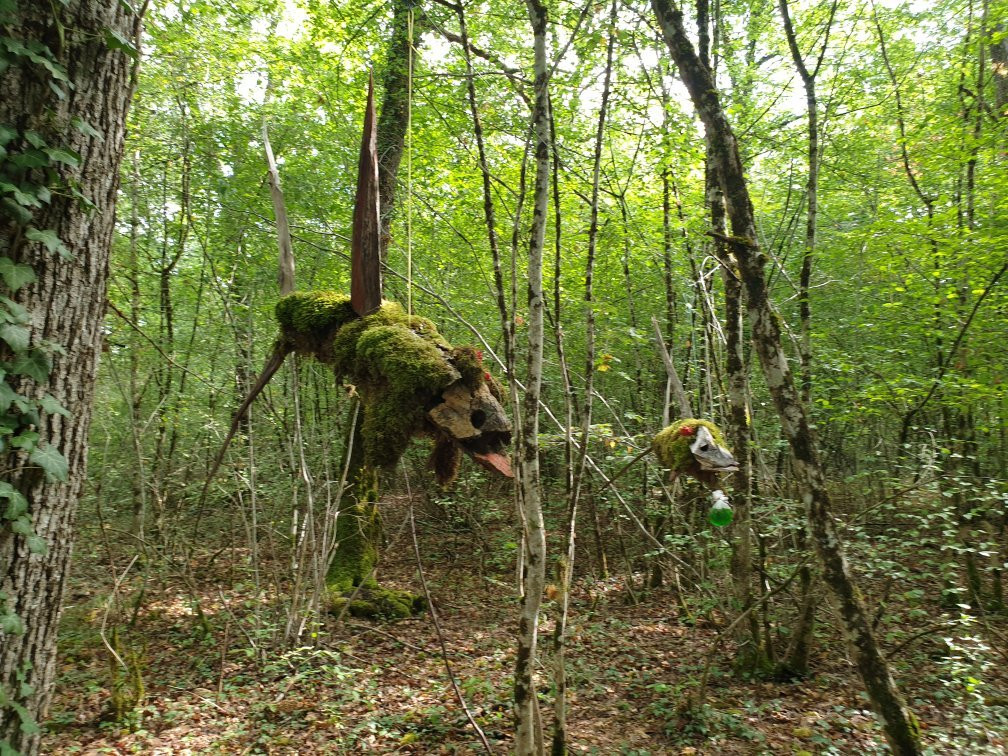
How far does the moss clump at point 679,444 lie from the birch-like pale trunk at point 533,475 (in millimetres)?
827

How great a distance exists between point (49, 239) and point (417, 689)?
506 centimetres

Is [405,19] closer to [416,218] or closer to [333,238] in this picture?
[416,218]

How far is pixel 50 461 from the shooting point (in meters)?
2.02

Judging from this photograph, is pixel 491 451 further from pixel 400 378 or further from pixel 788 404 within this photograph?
pixel 788 404

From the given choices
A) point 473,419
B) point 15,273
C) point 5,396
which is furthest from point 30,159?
point 473,419

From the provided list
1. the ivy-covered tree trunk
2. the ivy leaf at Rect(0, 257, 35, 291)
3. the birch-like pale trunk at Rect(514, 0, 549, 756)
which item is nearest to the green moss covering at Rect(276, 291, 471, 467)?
the birch-like pale trunk at Rect(514, 0, 549, 756)

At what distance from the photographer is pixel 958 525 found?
21.9ft

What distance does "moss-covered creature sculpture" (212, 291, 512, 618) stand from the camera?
99.8 inches

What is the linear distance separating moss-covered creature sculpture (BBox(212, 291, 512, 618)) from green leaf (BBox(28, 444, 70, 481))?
2.61 feet

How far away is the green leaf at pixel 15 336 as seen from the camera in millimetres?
1889

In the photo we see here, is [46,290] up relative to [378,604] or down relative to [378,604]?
up

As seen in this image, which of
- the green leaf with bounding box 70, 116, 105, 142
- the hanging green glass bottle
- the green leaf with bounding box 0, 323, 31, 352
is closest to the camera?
the green leaf with bounding box 0, 323, 31, 352

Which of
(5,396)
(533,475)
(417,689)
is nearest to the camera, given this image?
(5,396)

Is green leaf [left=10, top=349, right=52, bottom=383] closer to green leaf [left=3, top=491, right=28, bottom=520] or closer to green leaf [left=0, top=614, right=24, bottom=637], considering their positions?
green leaf [left=3, top=491, right=28, bottom=520]
